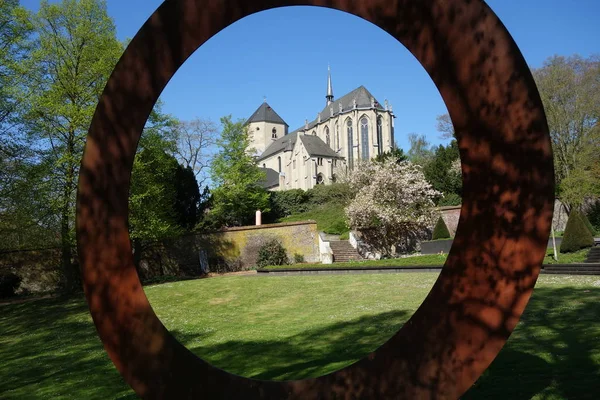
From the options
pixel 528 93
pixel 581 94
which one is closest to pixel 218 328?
pixel 528 93

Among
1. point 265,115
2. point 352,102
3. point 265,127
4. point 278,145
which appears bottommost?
point 278,145

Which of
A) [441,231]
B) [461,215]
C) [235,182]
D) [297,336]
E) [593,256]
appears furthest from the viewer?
[235,182]

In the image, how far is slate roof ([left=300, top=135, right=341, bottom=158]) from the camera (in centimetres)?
7525

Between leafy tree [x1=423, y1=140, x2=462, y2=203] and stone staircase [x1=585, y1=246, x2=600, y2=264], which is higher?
leafy tree [x1=423, y1=140, x2=462, y2=203]

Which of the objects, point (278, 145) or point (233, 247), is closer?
point (233, 247)

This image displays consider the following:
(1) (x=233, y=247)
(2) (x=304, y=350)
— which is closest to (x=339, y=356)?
(2) (x=304, y=350)

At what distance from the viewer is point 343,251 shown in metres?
31.7

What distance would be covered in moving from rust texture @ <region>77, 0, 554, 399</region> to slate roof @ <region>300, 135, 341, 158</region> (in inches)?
2776

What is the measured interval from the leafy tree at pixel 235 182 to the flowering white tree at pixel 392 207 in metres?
11.7

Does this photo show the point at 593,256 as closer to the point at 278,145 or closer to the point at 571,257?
the point at 571,257

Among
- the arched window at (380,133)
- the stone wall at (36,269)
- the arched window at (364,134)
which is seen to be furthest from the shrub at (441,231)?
the arched window at (380,133)

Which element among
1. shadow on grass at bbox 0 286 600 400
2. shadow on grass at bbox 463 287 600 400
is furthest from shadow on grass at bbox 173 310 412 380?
shadow on grass at bbox 463 287 600 400

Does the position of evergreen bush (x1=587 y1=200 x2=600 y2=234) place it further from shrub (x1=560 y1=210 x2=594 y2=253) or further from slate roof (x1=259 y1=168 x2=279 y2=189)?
slate roof (x1=259 y1=168 x2=279 y2=189)

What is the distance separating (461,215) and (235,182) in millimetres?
38857
